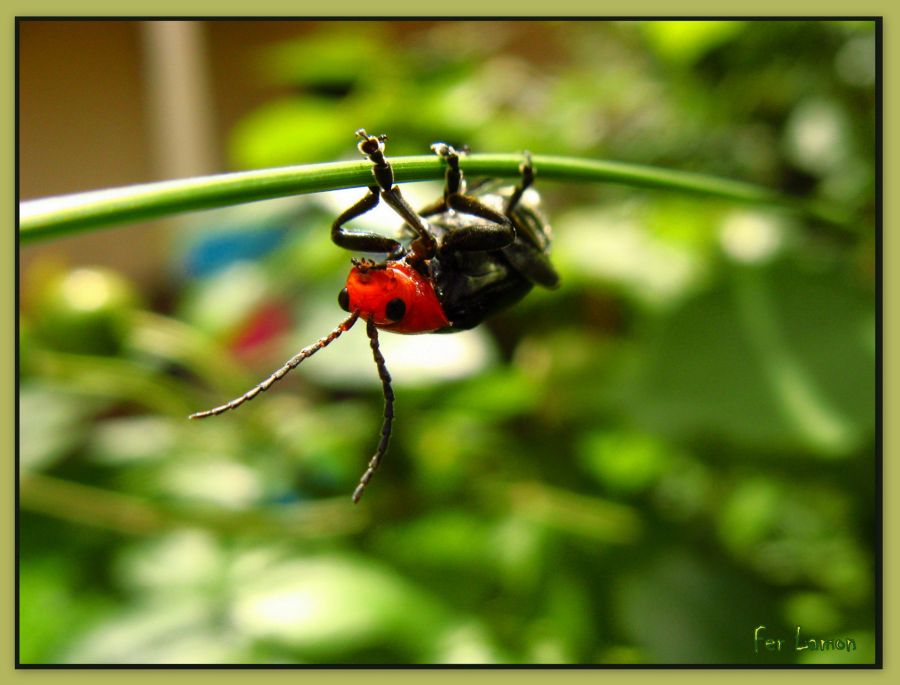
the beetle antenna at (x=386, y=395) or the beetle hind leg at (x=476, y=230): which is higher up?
the beetle hind leg at (x=476, y=230)

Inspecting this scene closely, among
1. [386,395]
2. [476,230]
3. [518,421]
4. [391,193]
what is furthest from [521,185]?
[518,421]

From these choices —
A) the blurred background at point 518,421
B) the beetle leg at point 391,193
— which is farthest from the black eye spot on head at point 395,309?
the blurred background at point 518,421

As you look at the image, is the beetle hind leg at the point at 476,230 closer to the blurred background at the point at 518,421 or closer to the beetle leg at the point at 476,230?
the beetle leg at the point at 476,230

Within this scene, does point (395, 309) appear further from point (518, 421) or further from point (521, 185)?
point (518, 421)

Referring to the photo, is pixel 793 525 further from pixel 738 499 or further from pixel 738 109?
pixel 738 109

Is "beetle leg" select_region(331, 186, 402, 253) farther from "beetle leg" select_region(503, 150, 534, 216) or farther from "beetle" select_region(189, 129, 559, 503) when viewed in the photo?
"beetle leg" select_region(503, 150, 534, 216)

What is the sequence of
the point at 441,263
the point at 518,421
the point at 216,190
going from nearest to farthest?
the point at 216,190 < the point at 441,263 < the point at 518,421

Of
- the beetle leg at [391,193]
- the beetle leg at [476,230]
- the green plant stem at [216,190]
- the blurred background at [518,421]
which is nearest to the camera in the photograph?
the green plant stem at [216,190]
